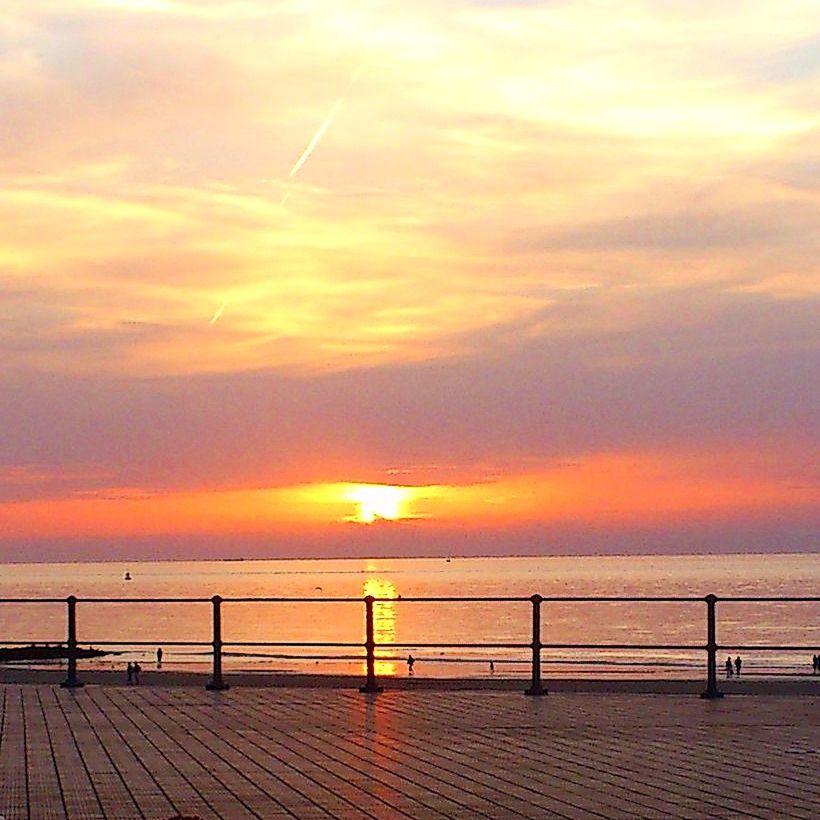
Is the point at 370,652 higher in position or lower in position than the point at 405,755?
higher

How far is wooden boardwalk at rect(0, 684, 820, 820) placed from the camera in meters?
9.10

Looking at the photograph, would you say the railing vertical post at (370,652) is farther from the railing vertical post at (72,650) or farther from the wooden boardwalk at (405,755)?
the railing vertical post at (72,650)

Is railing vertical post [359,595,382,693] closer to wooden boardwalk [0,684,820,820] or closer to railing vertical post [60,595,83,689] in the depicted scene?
wooden boardwalk [0,684,820,820]

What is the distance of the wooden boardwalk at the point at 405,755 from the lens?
9102mm

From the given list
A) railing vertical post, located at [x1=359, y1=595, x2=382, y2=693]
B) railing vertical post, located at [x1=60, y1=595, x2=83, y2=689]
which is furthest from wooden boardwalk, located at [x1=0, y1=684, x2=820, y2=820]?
railing vertical post, located at [x1=60, y1=595, x2=83, y2=689]

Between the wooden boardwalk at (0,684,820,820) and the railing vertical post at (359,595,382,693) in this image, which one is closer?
the wooden boardwalk at (0,684,820,820)

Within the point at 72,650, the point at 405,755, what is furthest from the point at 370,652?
the point at 405,755

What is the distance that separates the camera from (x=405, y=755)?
1139 cm

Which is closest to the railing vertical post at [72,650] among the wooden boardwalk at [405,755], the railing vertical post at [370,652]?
the wooden boardwalk at [405,755]

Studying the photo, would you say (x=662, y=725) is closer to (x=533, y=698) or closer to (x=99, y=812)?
(x=533, y=698)

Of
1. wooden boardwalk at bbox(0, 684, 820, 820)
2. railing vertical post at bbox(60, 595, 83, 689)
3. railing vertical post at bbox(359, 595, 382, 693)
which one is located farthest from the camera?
railing vertical post at bbox(60, 595, 83, 689)

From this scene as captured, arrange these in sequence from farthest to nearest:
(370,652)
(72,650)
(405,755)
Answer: (72,650), (370,652), (405,755)

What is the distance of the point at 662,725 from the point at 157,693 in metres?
5.88

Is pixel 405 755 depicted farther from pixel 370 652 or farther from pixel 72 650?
pixel 72 650
